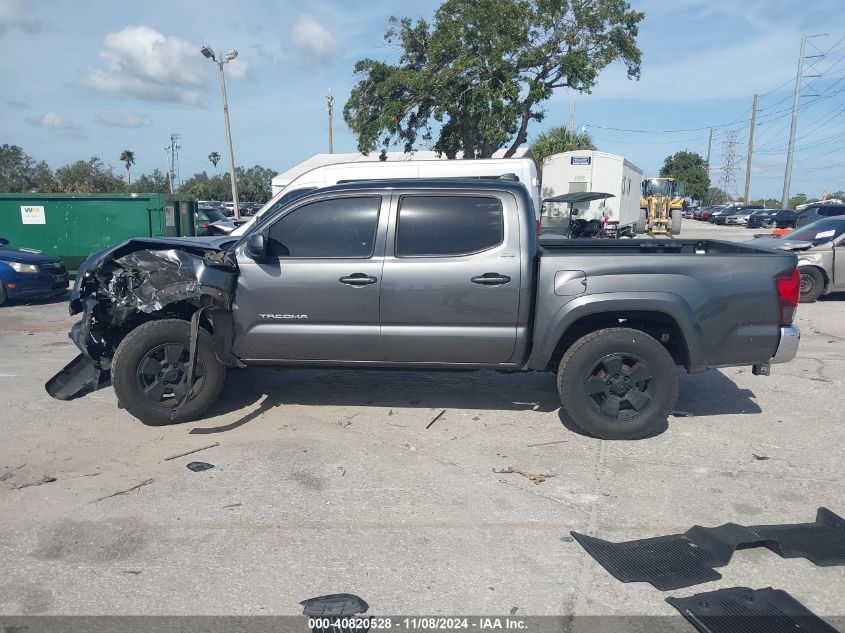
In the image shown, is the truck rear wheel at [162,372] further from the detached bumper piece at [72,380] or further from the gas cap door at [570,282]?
the gas cap door at [570,282]

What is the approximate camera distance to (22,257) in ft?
38.3

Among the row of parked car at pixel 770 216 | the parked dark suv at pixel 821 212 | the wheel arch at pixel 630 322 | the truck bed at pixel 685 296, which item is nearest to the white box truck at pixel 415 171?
the wheel arch at pixel 630 322

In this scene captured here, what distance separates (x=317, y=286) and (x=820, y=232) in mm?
10611

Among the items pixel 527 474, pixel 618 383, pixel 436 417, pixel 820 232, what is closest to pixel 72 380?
pixel 436 417

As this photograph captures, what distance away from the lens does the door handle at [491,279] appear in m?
5.25

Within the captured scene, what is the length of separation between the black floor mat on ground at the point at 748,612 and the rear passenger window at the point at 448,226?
2.93 metres

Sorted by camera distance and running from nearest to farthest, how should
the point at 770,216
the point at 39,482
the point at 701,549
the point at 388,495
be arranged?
1. the point at 701,549
2. the point at 388,495
3. the point at 39,482
4. the point at 770,216

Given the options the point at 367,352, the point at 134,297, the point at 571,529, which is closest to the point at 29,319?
the point at 134,297

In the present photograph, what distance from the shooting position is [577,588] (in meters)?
3.37

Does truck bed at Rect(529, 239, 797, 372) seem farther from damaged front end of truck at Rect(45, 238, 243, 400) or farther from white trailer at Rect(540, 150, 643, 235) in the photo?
white trailer at Rect(540, 150, 643, 235)

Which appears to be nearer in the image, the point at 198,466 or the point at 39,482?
the point at 39,482

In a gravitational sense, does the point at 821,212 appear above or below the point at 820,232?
above

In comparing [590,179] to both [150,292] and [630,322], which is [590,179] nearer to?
[630,322]

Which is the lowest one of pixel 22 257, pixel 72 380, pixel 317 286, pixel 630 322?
pixel 72 380
